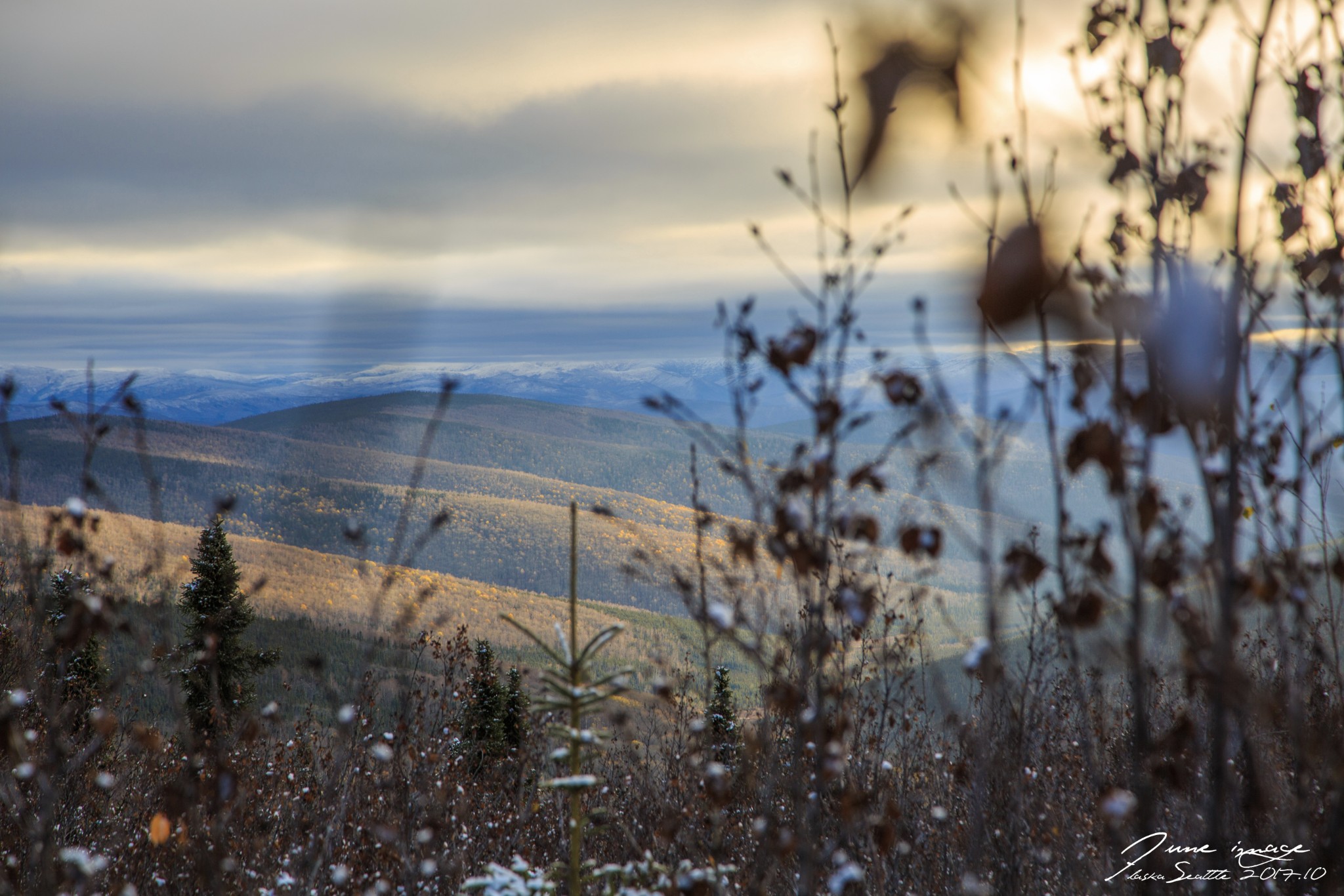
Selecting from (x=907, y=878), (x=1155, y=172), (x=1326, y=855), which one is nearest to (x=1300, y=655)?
(x=1326, y=855)

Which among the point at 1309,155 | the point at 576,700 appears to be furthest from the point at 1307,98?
the point at 576,700

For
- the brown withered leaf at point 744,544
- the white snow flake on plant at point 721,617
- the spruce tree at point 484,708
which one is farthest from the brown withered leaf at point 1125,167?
the spruce tree at point 484,708

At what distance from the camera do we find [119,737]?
10.9m

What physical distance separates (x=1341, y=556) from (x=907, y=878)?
132 inches

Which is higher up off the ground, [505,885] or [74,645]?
[74,645]

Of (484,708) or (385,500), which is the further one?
(385,500)

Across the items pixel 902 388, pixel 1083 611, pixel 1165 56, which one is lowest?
pixel 1083 611

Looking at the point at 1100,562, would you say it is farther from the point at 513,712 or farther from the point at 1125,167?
the point at 513,712

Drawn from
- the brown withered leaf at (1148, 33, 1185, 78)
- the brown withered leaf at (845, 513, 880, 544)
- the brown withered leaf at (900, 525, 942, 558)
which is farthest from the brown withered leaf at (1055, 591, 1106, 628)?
the brown withered leaf at (1148, 33, 1185, 78)
